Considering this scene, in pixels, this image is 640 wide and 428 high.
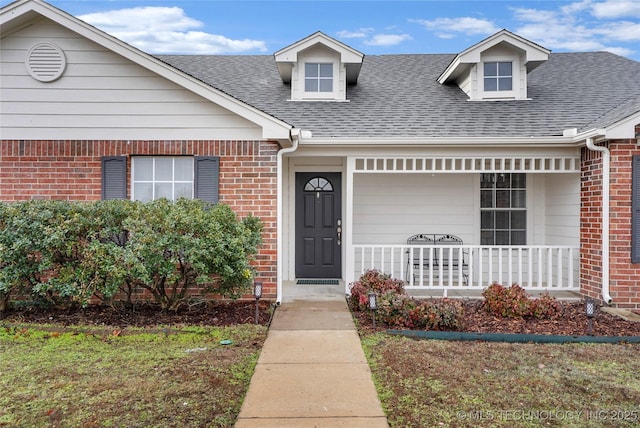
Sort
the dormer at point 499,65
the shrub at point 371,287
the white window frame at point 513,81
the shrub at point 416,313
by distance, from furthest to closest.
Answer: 1. the white window frame at point 513,81
2. the dormer at point 499,65
3. the shrub at point 371,287
4. the shrub at point 416,313

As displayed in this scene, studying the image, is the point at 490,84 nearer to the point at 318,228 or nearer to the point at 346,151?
the point at 346,151

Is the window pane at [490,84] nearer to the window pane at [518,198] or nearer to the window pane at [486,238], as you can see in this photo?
the window pane at [518,198]

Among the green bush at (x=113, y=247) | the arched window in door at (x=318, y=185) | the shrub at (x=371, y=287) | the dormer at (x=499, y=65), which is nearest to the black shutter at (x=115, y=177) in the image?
the green bush at (x=113, y=247)

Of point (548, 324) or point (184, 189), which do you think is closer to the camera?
point (548, 324)

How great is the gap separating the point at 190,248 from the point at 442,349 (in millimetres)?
3364

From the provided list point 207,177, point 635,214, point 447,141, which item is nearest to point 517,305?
point 635,214

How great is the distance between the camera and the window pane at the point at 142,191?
6.79m

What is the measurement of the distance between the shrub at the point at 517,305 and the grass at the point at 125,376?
339cm

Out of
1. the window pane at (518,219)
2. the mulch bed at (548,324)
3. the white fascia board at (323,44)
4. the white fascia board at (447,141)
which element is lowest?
the mulch bed at (548,324)

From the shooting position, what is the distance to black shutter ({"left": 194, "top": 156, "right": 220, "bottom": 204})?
21.9ft

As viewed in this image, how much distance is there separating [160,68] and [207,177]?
179cm

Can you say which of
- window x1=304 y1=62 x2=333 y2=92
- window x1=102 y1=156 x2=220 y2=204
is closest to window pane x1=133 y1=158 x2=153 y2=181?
window x1=102 y1=156 x2=220 y2=204

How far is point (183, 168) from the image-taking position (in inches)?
268

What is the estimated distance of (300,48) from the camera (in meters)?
8.76
